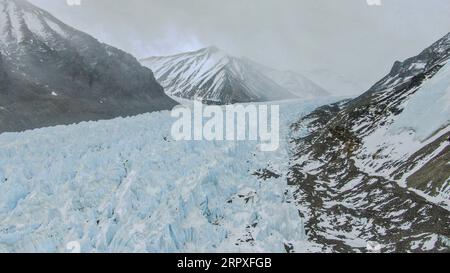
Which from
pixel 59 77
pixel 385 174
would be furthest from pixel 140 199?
pixel 59 77

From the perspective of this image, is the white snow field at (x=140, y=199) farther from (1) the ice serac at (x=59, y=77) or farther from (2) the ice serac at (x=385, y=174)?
(1) the ice serac at (x=59, y=77)

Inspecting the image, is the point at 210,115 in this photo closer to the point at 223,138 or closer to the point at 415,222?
the point at 223,138

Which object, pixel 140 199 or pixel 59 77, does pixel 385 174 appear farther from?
pixel 59 77

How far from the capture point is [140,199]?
95.3ft

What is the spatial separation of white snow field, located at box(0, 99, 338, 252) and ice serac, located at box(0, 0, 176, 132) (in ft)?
184

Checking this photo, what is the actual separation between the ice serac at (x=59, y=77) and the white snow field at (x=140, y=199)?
56132mm

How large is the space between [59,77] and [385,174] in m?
110

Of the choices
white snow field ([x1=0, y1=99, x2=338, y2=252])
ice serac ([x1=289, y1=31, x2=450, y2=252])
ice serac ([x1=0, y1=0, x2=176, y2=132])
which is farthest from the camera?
ice serac ([x1=0, y1=0, x2=176, y2=132])

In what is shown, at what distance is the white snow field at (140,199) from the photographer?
2531 centimetres

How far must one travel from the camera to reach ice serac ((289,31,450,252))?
25.9 meters

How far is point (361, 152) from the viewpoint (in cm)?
4112

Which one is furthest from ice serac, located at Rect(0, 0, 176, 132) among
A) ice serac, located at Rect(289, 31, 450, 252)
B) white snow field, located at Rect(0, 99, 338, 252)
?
ice serac, located at Rect(289, 31, 450, 252)

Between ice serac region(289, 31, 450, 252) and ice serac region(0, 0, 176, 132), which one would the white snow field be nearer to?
ice serac region(289, 31, 450, 252)

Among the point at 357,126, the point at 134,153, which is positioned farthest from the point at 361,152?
the point at 134,153
